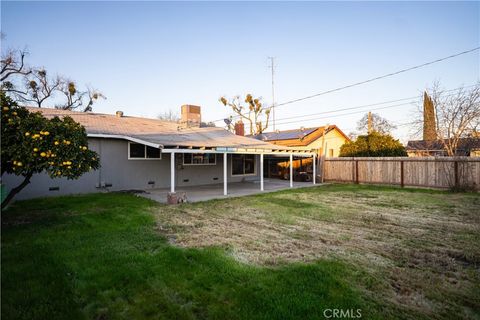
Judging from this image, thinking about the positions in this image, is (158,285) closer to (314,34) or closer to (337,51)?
(314,34)

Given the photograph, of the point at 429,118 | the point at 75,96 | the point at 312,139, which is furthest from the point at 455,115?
the point at 75,96

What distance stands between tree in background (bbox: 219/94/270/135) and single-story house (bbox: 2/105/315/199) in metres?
15.5

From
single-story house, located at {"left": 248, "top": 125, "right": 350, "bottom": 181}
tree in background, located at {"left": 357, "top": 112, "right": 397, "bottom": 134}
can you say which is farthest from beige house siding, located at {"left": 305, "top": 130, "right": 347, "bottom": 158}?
tree in background, located at {"left": 357, "top": 112, "right": 397, "bottom": 134}

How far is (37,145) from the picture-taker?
5.24 meters

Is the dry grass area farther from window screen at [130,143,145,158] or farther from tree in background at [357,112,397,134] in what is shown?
tree in background at [357,112,397,134]

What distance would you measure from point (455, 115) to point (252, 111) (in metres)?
Result: 20.2

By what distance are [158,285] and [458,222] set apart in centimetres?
760

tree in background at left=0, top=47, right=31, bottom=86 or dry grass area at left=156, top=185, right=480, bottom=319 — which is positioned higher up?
tree in background at left=0, top=47, right=31, bottom=86

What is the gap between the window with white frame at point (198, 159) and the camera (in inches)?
583

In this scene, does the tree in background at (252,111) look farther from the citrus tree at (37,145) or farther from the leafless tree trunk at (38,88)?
the citrus tree at (37,145)

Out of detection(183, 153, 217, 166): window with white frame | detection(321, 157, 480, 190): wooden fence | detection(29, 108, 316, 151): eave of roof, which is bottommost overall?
detection(321, 157, 480, 190): wooden fence

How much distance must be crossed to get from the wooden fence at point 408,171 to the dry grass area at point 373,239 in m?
3.40

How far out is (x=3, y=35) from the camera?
18.7 meters

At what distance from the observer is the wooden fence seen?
40.2 ft
